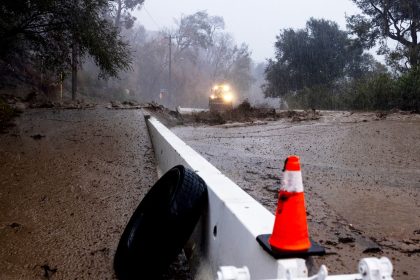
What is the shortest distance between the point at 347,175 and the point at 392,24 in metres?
24.5

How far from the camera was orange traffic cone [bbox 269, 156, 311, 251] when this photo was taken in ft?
6.38

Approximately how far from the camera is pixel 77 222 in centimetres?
420

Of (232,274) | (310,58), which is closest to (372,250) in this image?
(232,274)

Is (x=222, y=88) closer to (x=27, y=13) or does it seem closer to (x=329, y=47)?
(x=329, y=47)

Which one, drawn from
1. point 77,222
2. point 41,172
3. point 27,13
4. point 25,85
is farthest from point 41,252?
point 25,85

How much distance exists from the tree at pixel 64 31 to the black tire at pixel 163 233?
11.3 meters

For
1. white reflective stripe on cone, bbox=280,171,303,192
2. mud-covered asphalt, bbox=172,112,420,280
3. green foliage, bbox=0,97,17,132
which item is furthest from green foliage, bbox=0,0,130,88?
white reflective stripe on cone, bbox=280,171,303,192

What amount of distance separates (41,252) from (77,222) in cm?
69

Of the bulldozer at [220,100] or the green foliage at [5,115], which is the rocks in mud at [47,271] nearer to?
the green foliage at [5,115]

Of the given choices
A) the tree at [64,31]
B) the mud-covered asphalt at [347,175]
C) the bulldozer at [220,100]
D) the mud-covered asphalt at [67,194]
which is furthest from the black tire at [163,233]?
the bulldozer at [220,100]

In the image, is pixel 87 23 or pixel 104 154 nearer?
pixel 104 154

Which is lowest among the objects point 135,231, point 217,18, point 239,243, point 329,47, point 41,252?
point 41,252

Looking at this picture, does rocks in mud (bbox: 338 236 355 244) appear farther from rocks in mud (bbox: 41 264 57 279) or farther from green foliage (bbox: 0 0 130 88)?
green foliage (bbox: 0 0 130 88)

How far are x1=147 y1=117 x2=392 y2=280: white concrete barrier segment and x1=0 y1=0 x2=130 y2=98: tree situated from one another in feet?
37.3
